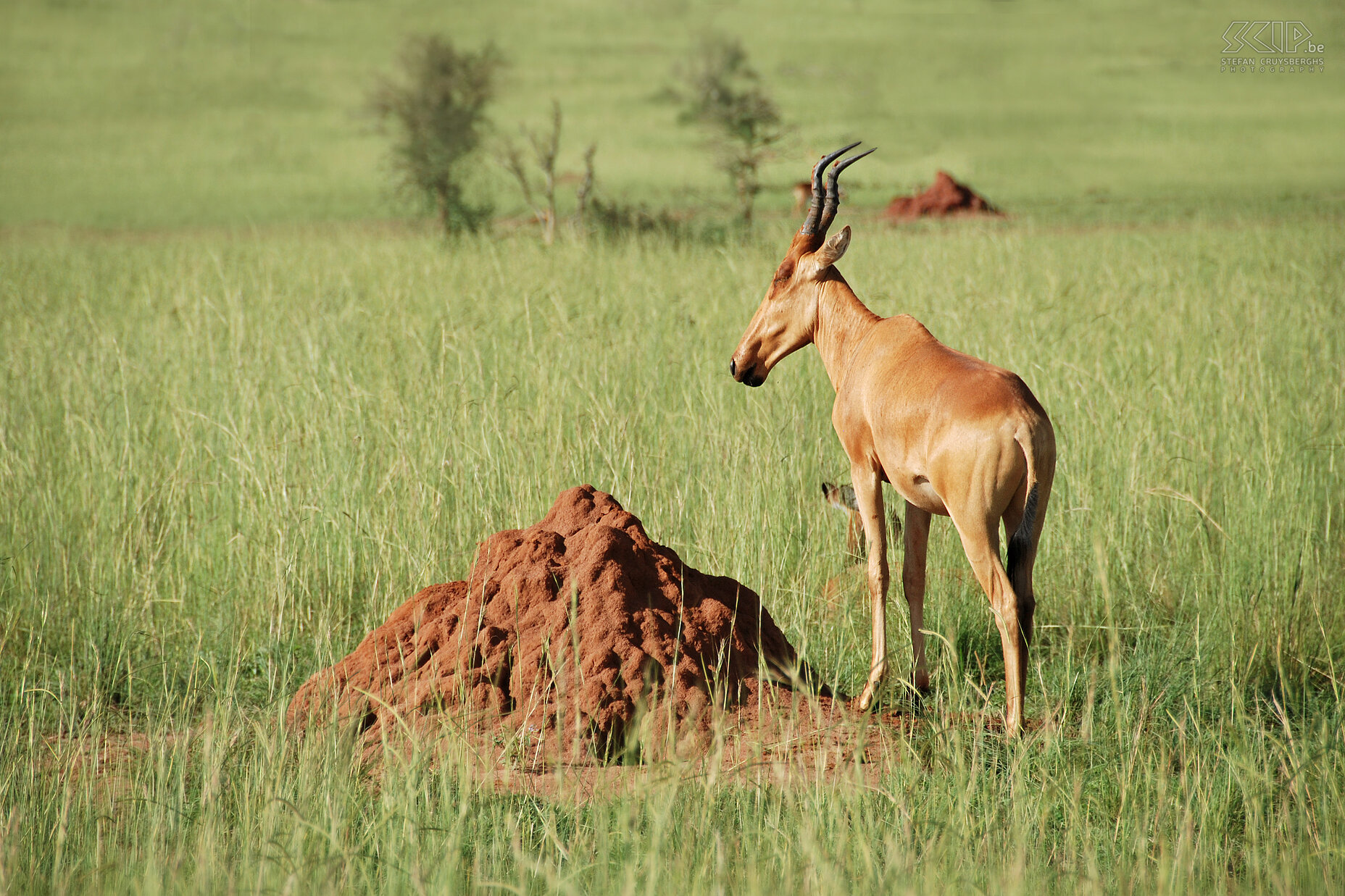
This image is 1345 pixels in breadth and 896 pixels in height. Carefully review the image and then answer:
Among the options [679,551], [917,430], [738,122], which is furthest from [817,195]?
[738,122]

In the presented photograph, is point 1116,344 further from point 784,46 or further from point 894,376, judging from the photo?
point 784,46

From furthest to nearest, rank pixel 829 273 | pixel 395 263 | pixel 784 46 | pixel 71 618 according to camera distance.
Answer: pixel 784 46, pixel 395 263, pixel 71 618, pixel 829 273

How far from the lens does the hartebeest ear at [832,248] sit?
3678 mm

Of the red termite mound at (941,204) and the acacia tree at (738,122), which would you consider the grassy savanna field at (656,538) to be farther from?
the red termite mound at (941,204)

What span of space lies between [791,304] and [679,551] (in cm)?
164

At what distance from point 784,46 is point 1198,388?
2781 inches

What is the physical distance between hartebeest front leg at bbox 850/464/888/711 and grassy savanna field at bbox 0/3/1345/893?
27cm

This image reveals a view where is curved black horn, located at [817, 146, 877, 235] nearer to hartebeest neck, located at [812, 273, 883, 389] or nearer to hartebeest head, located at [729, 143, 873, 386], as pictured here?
hartebeest head, located at [729, 143, 873, 386]

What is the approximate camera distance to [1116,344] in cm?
827

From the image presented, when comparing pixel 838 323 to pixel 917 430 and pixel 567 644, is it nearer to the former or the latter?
pixel 917 430

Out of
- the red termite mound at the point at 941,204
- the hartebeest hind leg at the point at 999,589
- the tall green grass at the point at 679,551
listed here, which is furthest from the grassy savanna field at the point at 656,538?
the red termite mound at the point at 941,204

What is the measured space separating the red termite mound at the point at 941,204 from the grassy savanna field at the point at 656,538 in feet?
46.0

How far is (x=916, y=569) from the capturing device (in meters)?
3.70

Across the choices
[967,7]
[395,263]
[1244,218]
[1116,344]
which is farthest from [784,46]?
[1116,344]
